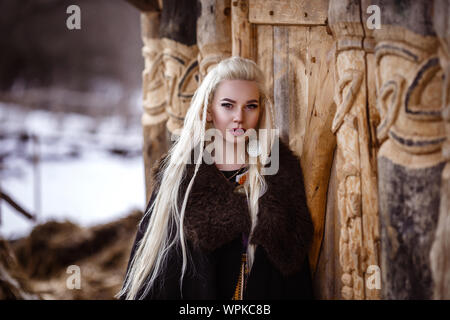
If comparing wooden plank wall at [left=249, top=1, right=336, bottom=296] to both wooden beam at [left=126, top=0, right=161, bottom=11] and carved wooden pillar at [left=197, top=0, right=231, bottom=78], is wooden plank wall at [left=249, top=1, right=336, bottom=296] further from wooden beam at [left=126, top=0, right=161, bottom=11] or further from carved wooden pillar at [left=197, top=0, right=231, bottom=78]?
wooden beam at [left=126, top=0, right=161, bottom=11]

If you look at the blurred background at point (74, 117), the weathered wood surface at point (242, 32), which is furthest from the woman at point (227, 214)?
the blurred background at point (74, 117)

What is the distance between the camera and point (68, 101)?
7438mm

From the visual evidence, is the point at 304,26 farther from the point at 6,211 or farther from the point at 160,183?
the point at 6,211

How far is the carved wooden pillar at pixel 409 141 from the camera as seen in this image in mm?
1258

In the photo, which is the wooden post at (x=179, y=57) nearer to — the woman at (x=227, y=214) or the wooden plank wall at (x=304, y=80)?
the wooden plank wall at (x=304, y=80)

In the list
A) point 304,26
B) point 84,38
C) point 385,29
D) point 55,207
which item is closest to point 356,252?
point 385,29

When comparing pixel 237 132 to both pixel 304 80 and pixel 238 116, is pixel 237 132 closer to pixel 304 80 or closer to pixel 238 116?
pixel 238 116

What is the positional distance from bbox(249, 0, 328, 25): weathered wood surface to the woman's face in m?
0.38

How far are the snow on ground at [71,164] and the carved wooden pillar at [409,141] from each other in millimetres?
4669

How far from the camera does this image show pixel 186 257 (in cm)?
157

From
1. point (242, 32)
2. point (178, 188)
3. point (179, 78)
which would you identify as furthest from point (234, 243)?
point (179, 78)

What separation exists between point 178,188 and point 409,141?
0.84 m

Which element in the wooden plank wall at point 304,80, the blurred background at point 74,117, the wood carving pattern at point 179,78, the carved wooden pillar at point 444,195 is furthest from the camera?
the blurred background at point 74,117

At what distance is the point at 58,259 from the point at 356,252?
11.1ft
